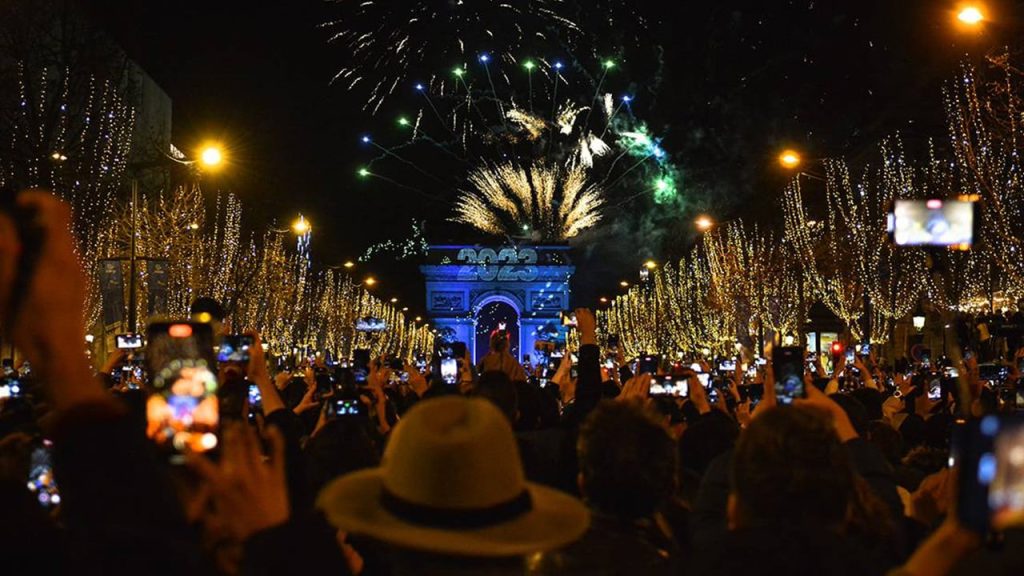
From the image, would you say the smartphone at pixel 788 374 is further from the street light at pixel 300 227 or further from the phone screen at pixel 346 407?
the street light at pixel 300 227

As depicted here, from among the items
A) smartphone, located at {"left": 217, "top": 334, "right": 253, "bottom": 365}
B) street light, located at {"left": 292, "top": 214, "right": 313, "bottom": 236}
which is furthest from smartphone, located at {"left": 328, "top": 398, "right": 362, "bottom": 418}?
street light, located at {"left": 292, "top": 214, "right": 313, "bottom": 236}

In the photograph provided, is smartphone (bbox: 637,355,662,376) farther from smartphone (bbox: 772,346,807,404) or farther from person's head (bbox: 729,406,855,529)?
person's head (bbox: 729,406,855,529)

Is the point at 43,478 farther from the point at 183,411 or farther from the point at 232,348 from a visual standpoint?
the point at 232,348

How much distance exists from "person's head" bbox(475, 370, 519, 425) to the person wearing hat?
5202 millimetres

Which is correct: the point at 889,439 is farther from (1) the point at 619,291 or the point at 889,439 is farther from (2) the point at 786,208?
(1) the point at 619,291

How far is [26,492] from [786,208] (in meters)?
49.7

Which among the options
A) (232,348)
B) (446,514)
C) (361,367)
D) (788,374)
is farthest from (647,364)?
(446,514)

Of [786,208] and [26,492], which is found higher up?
[786,208]

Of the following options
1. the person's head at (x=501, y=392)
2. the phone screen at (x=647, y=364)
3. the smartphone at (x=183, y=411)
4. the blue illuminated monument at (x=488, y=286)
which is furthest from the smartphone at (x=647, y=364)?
the blue illuminated monument at (x=488, y=286)

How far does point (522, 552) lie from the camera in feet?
9.79

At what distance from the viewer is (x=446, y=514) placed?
294 cm

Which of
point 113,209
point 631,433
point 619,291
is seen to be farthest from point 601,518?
point 619,291

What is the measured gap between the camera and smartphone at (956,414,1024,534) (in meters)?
2.28

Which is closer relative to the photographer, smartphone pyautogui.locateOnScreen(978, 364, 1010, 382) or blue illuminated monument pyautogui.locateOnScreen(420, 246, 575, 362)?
smartphone pyautogui.locateOnScreen(978, 364, 1010, 382)
